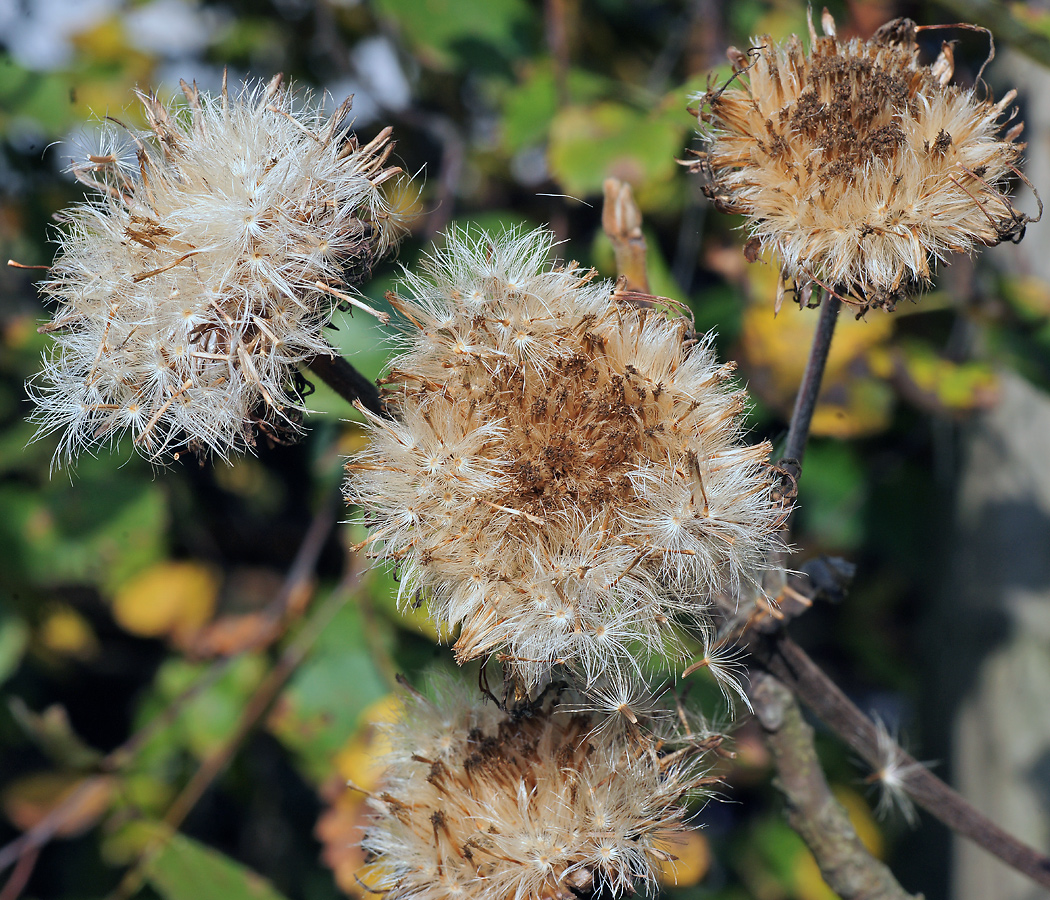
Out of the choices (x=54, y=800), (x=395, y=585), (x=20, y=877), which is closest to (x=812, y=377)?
(x=395, y=585)

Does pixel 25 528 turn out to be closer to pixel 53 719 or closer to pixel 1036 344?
pixel 53 719

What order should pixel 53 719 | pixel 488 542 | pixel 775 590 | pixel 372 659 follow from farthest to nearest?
1. pixel 372 659
2. pixel 53 719
3. pixel 775 590
4. pixel 488 542

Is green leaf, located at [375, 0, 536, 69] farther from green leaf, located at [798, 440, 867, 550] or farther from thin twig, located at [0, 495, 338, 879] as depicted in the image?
green leaf, located at [798, 440, 867, 550]

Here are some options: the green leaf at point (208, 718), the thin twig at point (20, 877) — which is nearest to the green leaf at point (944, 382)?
the green leaf at point (208, 718)

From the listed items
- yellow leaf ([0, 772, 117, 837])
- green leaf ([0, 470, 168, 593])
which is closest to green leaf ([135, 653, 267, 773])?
yellow leaf ([0, 772, 117, 837])

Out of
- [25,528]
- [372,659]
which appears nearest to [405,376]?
[372,659]

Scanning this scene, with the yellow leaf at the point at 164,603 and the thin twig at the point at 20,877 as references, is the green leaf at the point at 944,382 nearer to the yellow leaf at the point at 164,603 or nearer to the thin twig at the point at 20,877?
the yellow leaf at the point at 164,603
